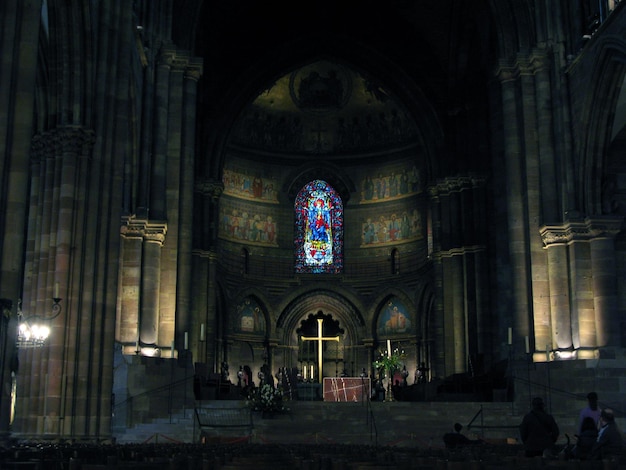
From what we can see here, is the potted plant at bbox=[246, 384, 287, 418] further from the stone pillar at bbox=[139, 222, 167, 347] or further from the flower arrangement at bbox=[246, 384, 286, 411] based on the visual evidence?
the stone pillar at bbox=[139, 222, 167, 347]

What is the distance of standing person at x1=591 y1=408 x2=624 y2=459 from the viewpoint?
11570mm

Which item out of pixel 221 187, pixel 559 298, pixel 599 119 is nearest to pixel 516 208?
pixel 559 298

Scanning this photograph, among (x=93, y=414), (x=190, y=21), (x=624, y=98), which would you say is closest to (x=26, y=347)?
(x=93, y=414)

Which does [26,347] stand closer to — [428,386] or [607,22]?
[607,22]

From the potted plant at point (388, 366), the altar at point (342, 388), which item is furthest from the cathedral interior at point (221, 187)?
the potted plant at point (388, 366)

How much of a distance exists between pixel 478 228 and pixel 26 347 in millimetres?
25772

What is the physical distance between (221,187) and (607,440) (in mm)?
33417

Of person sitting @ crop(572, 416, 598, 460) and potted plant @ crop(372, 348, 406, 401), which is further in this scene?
potted plant @ crop(372, 348, 406, 401)

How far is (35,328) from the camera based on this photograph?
19594mm

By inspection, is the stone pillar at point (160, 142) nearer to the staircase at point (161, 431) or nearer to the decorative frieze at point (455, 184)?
the staircase at point (161, 431)

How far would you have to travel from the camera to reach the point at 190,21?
33.5 meters

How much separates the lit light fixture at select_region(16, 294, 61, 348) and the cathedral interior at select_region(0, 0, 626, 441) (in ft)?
0.23

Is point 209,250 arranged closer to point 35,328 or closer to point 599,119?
point 599,119

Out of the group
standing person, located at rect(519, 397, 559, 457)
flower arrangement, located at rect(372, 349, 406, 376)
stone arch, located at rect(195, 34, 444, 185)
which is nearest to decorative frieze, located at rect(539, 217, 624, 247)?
stone arch, located at rect(195, 34, 444, 185)
